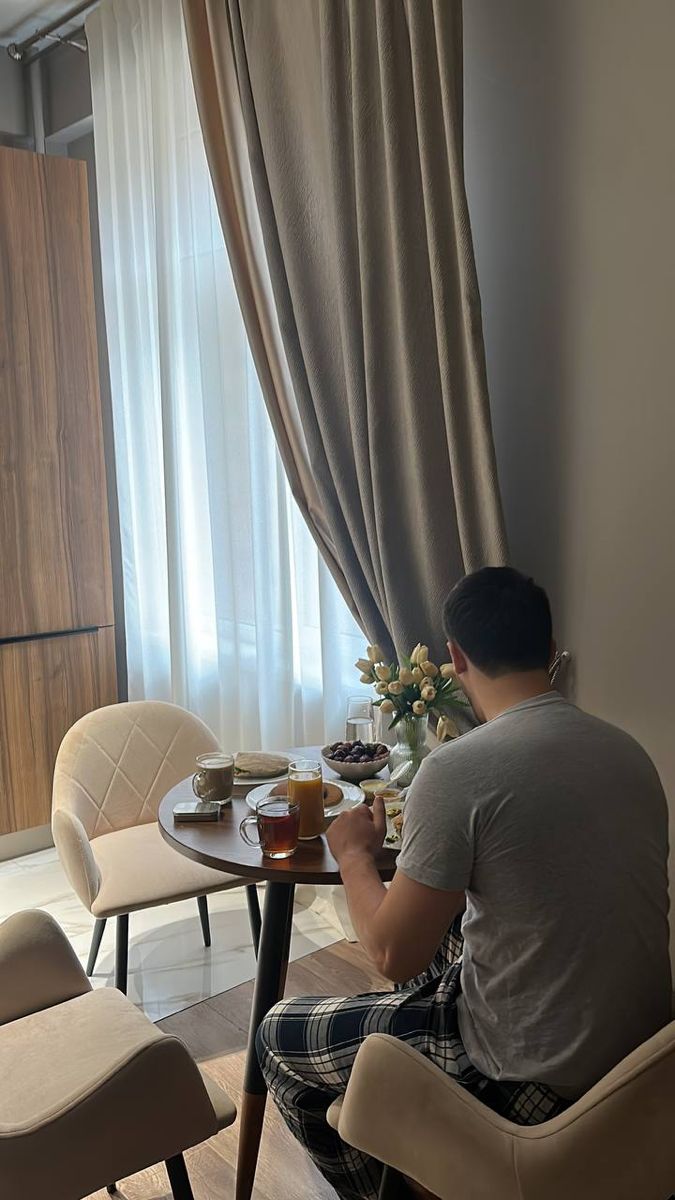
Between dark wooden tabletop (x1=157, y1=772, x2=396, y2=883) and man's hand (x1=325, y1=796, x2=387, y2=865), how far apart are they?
0.30 ft

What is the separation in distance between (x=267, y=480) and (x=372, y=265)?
952 mm

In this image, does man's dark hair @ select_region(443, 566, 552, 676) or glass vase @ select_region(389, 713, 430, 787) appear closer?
man's dark hair @ select_region(443, 566, 552, 676)

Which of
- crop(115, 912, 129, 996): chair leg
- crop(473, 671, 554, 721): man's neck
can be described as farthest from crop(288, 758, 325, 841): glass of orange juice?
crop(115, 912, 129, 996): chair leg

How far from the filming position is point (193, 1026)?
8.53ft

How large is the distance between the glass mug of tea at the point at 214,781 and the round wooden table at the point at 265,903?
14 centimetres

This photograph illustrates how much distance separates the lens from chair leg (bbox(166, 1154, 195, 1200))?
1.63 meters

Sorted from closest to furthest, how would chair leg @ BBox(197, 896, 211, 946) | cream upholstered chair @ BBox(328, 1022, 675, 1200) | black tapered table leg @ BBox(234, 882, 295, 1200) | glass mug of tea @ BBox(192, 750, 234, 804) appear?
cream upholstered chair @ BBox(328, 1022, 675, 1200) → black tapered table leg @ BBox(234, 882, 295, 1200) → glass mug of tea @ BBox(192, 750, 234, 804) → chair leg @ BBox(197, 896, 211, 946)

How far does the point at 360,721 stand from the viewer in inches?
91.5

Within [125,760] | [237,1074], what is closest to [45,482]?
[125,760]

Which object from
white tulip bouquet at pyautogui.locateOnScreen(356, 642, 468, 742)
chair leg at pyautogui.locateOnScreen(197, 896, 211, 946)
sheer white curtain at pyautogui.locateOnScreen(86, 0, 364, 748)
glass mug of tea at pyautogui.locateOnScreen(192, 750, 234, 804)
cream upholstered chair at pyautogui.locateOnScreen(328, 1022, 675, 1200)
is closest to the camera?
cream upholstered chair at pyautogui.locateOnScreen(328, 1022, 675, 1200)

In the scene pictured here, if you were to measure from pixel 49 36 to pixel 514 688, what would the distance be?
349cm

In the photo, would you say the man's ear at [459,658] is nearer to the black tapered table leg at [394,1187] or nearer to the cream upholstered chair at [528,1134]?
the cream upholstered chair at [528,1134]

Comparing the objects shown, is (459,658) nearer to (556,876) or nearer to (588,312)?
(556,876)

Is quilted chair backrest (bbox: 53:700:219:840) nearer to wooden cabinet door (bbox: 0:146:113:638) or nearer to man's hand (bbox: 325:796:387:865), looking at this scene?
wooden cabinet door (bbox: 0:146:113:638)
